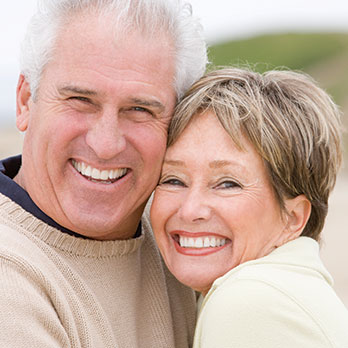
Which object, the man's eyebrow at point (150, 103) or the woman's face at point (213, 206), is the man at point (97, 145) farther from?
the woman's face at point (213, 206)

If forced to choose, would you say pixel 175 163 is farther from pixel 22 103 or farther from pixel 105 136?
pixel 22 103

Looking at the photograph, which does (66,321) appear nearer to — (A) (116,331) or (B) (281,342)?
(A) (116,331)

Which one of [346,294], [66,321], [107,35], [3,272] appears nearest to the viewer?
[3,272]

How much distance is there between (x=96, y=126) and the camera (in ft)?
8.38

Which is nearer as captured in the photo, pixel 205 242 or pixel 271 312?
→ pixel 271 312

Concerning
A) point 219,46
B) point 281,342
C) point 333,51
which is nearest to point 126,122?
point 281,342

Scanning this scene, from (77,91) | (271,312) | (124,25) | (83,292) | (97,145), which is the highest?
(124,25)

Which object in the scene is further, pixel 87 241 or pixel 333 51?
pixel 333 51

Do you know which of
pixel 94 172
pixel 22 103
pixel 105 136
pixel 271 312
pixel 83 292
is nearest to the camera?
pixel 271 312

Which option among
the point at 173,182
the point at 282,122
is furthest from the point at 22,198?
the point at 282,122

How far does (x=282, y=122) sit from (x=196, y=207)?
1.56 feet

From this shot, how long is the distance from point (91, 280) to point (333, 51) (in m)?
27.2

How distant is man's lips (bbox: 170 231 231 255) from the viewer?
2609 mm

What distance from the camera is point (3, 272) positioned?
2033mm
